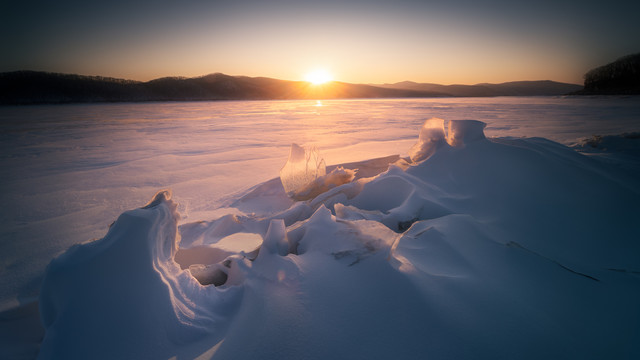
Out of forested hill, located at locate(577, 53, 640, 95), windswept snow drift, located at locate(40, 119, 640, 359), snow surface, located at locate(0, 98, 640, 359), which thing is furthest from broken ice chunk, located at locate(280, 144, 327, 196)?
forested hill, located at locate(577, 53, 640, 95)

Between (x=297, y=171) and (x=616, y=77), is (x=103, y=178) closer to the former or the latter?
(x=297, y=171)

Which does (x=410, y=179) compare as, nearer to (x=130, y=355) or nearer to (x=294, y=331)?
(x=294, y=331)

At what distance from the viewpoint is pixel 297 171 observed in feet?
8.43

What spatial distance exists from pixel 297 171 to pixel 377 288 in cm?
167

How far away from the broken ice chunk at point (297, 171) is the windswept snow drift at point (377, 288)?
3.09 ft

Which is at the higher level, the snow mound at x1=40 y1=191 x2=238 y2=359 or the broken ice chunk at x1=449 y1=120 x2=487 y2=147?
the broken ice chunk at x1=449 y1=120 x2=487 y2=147

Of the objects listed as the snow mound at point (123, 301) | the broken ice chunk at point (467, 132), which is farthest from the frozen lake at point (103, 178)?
the broken ice chunk at point (467, 132)

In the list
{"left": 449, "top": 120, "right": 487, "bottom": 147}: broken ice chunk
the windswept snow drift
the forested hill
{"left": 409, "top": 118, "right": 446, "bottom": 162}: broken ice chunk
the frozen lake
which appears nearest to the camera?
the windswept snow drift

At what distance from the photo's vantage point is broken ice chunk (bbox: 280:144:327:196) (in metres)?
2.56

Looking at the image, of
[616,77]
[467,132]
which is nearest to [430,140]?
[467,132]

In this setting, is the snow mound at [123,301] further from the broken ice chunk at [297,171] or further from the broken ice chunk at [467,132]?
the broken ice chunk at [467,132]

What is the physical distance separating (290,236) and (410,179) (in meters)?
1.26

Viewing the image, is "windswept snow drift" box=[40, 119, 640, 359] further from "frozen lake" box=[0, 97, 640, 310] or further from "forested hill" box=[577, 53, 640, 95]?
"forested hill" box=[577, 53, 640, 95]

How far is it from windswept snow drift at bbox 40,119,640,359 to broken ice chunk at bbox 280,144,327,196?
0.94m
